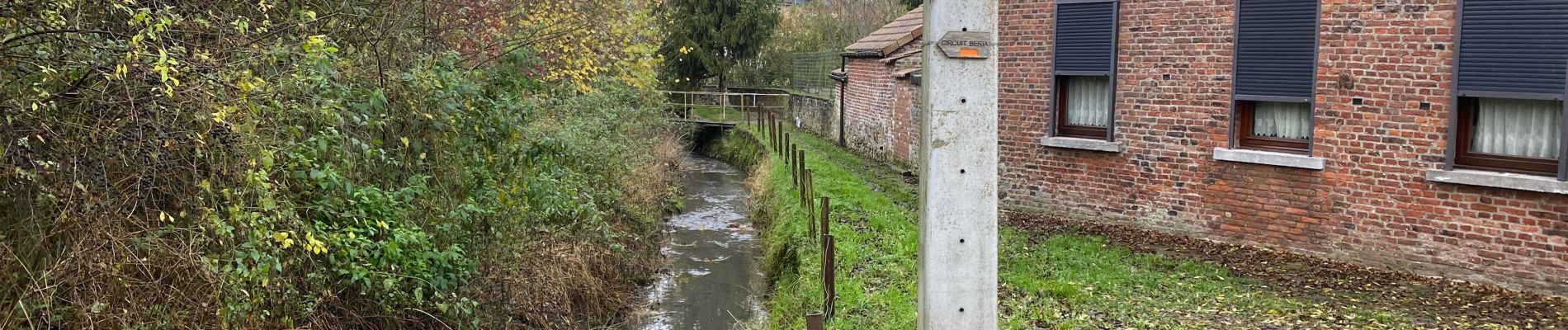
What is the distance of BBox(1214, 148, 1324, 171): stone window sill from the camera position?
10.4 metres

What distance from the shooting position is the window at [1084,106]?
12695mm

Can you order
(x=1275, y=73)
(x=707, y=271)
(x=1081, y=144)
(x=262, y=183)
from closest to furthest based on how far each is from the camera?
1. (x=262, y=183)
2. (x=1275, y=73)
3. (x=1081, y=144)
4. (x=707, y=271)

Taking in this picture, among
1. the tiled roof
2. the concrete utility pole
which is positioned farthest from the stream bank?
the concrete utility pole

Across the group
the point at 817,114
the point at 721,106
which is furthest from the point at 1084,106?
the point at 721,106

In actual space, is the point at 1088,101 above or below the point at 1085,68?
below

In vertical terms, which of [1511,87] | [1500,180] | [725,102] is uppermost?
[1511,87]

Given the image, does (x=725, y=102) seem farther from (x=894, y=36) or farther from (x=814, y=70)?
(x=894, y=36)

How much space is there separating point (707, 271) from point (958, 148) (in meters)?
8.98

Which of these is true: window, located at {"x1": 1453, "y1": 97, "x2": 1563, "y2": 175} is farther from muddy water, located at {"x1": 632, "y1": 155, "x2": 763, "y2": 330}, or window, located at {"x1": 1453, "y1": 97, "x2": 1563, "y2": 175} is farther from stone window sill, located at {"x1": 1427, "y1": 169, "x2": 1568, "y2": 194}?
muddy water, located at {"x1": 632, "y1": 155, "x2": 763, "y2": 330}

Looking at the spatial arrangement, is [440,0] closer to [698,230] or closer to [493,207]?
[493,207]

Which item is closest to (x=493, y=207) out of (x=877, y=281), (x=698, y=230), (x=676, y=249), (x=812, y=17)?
(x=877, y=281)

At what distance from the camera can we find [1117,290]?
9047 millimetres

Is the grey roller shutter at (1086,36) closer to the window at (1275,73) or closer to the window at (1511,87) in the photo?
the window at (1275,73)

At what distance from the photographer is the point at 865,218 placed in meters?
12.3
